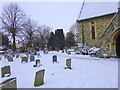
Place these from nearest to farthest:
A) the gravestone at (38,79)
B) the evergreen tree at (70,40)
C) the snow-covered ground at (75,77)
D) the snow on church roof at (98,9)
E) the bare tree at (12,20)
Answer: the snow-covered ground at (75,77) < the gravestone at (38,79) < the snow on church roof at (98,9) < the bare tree at (12,20) < the evergreen tree at (70,40)

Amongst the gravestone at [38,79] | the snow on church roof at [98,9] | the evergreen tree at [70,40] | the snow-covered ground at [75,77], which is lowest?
the snow-covered ground at [75,77]

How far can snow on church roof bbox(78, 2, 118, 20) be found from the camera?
59.4 ft

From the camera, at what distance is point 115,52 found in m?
14.9

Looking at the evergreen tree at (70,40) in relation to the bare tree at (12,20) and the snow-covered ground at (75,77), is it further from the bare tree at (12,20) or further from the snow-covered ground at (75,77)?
the snow-covered ground at (75,77)

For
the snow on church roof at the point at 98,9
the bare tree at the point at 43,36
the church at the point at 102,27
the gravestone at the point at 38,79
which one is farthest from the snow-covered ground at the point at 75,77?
the bare tree at the point at 43,36

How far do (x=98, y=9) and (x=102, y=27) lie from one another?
12.5 ft

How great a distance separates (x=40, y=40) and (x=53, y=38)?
8.89m

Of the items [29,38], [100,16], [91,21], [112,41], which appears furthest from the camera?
[29,38]

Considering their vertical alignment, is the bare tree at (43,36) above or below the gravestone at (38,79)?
above

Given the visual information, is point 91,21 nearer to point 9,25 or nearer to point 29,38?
point 9,25

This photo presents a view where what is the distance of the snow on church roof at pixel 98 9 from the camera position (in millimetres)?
18119

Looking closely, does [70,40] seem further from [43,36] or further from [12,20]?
[12,20]

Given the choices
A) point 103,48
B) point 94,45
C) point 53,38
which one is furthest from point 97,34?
point 53,38

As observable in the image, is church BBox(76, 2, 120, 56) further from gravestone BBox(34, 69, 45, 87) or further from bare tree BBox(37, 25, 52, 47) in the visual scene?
bare tree BBox(37, 25, 52, 47)
